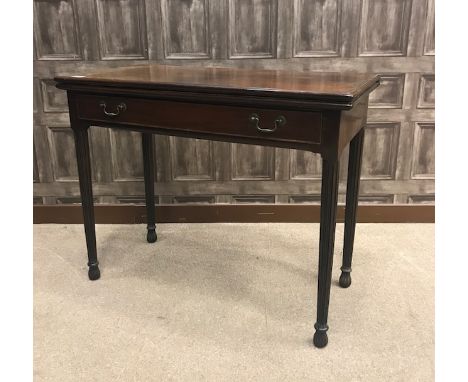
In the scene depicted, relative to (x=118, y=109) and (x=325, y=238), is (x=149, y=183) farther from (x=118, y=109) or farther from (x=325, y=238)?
(x=325, y=238)

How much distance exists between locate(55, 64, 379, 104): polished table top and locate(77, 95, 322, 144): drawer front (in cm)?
6

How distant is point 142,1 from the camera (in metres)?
2.48

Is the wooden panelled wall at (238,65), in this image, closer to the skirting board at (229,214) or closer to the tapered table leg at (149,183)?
the skirting board at (229,214)

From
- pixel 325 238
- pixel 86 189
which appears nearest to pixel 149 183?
pixel 86 189

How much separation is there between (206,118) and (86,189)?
0.75 m

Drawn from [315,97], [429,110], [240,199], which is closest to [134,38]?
[240,199]

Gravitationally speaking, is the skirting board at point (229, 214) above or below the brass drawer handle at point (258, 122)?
below

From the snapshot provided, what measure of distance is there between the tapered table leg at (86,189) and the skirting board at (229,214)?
60cm

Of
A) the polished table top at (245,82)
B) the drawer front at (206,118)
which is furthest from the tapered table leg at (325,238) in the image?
the polished table top at (245,82)

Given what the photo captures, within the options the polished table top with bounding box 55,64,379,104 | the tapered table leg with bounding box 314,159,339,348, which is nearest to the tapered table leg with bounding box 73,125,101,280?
the polished table top with bounding box 55,64,379,104

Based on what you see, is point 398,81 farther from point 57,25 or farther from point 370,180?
point 57,25

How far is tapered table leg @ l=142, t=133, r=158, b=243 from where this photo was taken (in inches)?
99.7

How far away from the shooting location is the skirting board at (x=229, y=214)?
2.78 metres

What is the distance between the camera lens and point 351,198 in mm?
2078
